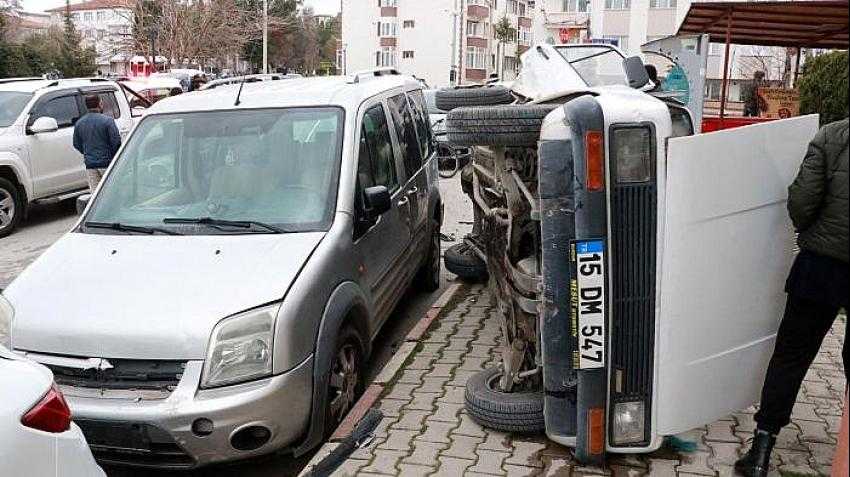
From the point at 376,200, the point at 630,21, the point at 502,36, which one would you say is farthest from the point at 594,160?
the point at 502,36

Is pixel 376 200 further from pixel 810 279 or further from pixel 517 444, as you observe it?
pixel 810 279

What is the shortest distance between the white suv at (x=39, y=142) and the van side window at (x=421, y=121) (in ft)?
19.4

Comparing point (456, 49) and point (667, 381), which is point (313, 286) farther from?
point (456, 49)

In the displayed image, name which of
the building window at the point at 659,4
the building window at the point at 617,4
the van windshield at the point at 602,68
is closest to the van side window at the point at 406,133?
the van windshield at the point at 602,68

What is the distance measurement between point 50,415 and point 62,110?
31.7 ft

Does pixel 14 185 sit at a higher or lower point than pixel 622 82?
lower

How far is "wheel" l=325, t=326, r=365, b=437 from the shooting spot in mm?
3959

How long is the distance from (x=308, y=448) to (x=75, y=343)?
122 cm

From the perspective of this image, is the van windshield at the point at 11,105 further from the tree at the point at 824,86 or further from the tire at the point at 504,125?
the tree at the point at 824,86

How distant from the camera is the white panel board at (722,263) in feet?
9.89

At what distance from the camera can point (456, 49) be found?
2478 inches

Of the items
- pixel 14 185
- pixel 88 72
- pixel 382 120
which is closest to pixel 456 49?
pixel 88 72

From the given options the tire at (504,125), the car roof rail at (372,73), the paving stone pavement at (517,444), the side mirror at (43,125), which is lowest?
the paving stone pavement at (517,444)

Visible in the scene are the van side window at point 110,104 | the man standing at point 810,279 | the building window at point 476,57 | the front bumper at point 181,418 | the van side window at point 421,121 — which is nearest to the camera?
the man standing at point 810,279
